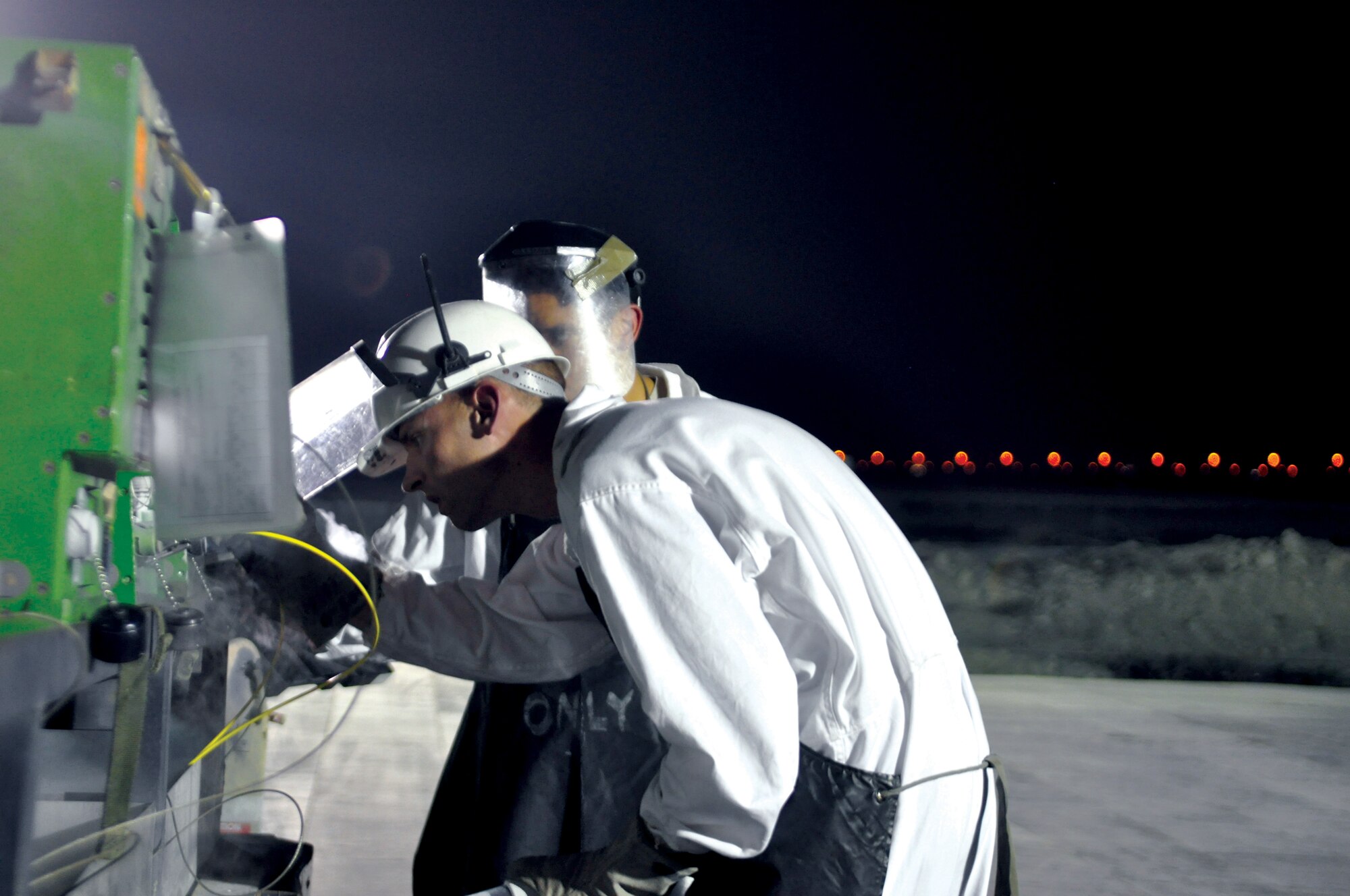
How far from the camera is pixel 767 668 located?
3.47 ft

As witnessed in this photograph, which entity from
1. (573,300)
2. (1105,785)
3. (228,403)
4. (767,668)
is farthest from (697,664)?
(1105,785)

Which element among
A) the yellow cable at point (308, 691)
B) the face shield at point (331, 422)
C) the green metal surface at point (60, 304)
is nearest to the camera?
the green metal surface at point (60, 304)

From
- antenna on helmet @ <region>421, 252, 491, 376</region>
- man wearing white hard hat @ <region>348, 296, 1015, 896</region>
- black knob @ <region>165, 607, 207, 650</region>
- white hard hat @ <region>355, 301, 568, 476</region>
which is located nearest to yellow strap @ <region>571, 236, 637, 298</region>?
white hard hat @ <region>355, 301, 568, 476</region>

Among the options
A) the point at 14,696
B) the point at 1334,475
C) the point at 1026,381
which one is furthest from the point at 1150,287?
the point at 14,696

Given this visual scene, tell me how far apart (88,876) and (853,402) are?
11.5 meters

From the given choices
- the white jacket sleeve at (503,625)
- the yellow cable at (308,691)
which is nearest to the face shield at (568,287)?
the white jacket sleeve at (503,625)

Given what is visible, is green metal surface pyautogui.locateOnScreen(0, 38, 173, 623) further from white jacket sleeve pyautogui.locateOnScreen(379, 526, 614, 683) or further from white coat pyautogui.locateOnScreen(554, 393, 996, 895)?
white jacket sleeve pyautogui.locateOnScreen(379, 526, 614, 683)

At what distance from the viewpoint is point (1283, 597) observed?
662 cm

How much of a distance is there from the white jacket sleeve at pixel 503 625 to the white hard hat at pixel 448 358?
0.86 ft

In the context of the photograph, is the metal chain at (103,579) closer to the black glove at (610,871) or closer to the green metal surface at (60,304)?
the green metal surface at (60,304)

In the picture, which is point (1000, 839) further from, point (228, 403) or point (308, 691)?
point (228, 403)

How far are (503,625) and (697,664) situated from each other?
0.71 m

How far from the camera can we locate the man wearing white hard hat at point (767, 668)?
106 cm

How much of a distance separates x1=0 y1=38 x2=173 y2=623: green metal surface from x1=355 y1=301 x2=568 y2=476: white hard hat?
1.87ft
